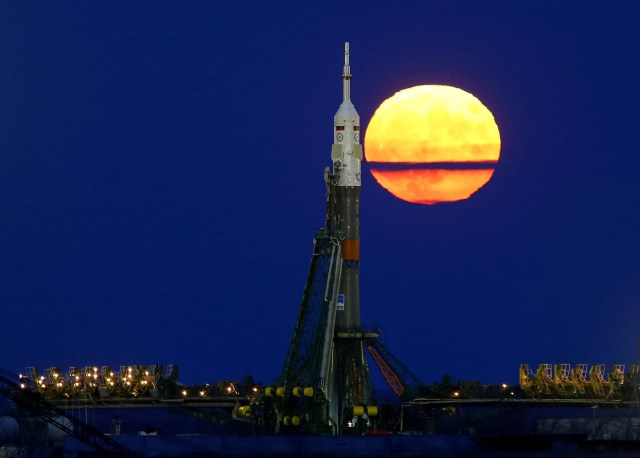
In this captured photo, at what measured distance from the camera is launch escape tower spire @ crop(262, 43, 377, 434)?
18662 cm

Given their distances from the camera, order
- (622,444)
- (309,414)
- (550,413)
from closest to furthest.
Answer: (622,444), (309,414), (550,413)

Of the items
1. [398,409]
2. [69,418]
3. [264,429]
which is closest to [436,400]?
[398,409]

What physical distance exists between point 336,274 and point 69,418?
28.0 m

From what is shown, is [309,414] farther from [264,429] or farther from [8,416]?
[8,416]

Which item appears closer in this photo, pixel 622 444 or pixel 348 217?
pixel 622 444

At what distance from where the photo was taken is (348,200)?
19388 cm

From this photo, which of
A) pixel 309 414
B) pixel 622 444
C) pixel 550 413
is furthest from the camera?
pixel 550 413

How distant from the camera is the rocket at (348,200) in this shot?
193250mm

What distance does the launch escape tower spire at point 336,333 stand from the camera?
187 m

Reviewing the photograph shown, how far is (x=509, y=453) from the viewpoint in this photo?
180000 millimetres

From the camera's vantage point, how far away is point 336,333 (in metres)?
192

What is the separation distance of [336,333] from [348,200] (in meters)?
11.6

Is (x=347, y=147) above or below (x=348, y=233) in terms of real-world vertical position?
above

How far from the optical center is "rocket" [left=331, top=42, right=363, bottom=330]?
634 ft
